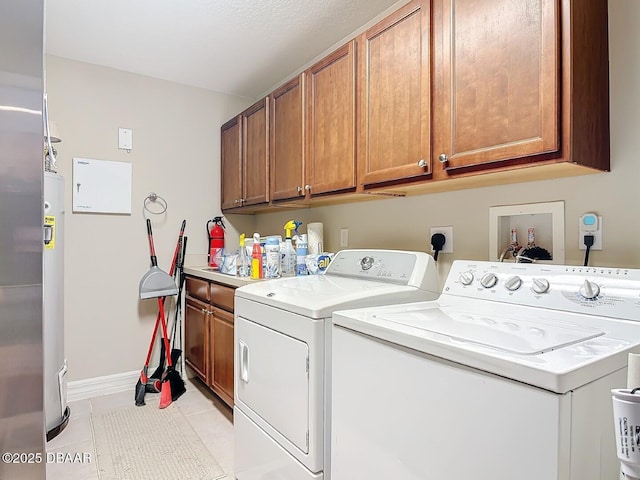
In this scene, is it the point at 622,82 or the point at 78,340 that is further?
the point at 78,340

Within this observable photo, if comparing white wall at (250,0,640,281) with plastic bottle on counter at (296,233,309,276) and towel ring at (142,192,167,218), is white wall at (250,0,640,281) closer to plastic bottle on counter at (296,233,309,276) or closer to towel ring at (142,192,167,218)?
plastic bottle on counter at (296,233,309,276)

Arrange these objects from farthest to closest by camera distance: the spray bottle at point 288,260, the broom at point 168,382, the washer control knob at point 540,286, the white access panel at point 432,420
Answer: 1. the broom at point 168,382
2. the spray bottle at point 288,260
3. the washer control knob at point 540,286
4. the white access panel at point 432,420

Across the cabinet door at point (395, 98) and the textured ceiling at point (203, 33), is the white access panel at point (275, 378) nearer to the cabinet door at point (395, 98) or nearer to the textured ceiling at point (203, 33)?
the cabinet door at point (395, 98)

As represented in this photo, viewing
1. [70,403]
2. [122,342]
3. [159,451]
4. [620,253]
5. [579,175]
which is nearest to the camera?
[620,253]

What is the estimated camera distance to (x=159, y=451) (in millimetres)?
2035

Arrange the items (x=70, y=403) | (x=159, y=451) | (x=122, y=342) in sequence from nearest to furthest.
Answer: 1. (x=159, y=451)
2. (x=70, y=403)
3. (x=122, y=342)

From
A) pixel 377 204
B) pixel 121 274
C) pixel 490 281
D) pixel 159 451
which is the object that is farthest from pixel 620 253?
pixel 121 274

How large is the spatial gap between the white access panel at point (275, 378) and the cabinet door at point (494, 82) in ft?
2.96

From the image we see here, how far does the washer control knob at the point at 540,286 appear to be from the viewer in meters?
1.19

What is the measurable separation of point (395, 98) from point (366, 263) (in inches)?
29.5

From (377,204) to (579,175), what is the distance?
1.03m

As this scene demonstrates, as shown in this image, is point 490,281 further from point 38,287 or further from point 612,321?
point 38,287

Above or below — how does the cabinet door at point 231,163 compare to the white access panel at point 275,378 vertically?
above

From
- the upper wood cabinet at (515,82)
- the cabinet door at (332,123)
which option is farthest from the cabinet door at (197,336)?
the upper wood cabinet at (515,82)
